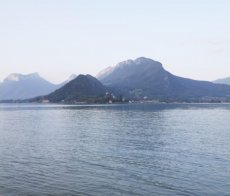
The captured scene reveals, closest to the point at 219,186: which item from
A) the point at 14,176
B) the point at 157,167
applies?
the point at 157,167

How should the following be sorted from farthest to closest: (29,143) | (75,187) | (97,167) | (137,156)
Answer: (29,143) → (137,156) → (97,167) → (75,187)

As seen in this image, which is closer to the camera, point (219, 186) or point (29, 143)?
point (219, 186)

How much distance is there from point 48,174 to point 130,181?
11.6 meters

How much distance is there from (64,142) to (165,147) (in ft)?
76.1

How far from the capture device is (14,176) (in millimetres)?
50031

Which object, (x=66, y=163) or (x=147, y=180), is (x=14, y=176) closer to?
(x=66, y=163)

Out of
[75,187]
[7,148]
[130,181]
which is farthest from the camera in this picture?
[7,148]

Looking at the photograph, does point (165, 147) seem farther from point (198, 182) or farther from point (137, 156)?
point (198, 182)

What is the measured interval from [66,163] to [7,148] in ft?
67.6

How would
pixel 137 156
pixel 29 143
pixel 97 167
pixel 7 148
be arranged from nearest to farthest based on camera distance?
pixel 97 167 < pixel 137 156 < pixel 7 148 < pixel 29 143

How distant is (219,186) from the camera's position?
4509 cm

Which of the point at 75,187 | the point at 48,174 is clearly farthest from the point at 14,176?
the point at 75,187

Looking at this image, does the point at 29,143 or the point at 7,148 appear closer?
the point at 7,148

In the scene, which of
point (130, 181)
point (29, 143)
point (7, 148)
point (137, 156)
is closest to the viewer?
point (130, 181)
